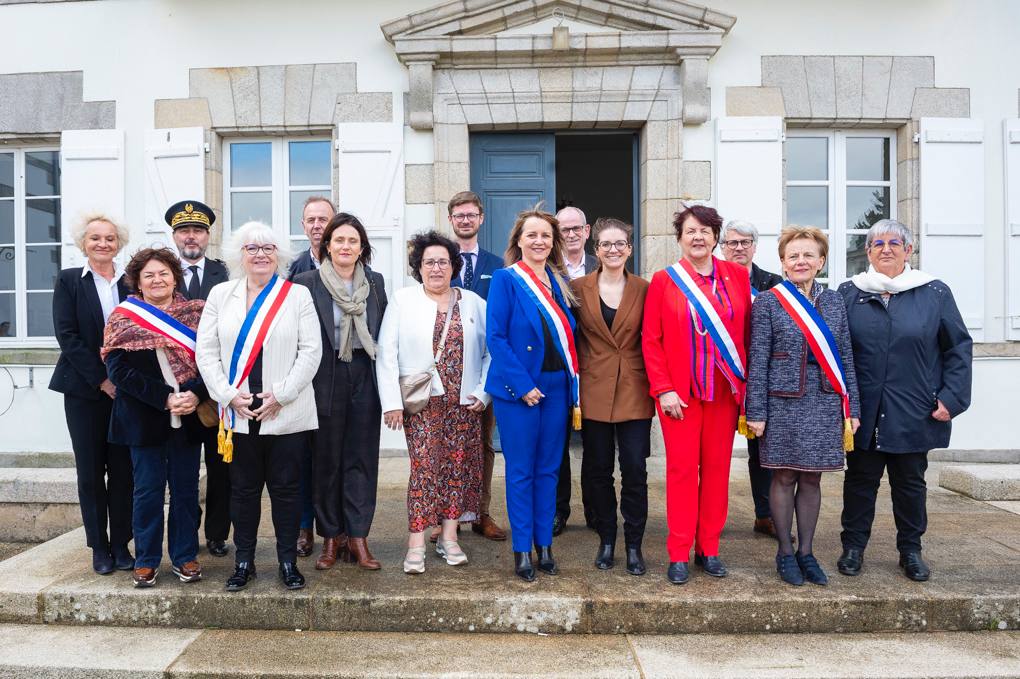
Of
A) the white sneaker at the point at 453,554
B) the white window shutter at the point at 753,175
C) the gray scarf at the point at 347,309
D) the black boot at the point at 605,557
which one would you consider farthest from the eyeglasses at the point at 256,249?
the white window shutter at the point at 753,175

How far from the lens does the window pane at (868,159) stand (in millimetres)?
6461

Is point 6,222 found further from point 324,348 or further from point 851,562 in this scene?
point 851,562

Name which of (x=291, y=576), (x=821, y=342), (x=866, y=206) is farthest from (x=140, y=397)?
(x=866, y=206)

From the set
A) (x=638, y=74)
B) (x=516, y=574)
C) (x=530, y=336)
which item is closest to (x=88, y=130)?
(x=638, y=74)

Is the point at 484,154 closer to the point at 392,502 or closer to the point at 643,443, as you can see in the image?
the point at 392,502

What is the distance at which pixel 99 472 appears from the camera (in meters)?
3.54

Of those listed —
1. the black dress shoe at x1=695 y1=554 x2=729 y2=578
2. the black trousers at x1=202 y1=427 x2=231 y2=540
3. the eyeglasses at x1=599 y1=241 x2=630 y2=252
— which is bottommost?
the black dress shoe at x1=695 y1=554 x2=729 y2=578

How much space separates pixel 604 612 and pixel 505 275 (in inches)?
60.3

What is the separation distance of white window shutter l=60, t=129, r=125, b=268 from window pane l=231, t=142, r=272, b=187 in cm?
90

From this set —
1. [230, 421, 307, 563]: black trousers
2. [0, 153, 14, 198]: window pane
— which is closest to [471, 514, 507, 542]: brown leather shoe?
→ [230, 421, 307, 563]: black trousers

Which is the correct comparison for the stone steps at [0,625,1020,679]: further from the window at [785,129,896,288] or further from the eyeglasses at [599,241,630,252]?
the window at [785,129,896,288]

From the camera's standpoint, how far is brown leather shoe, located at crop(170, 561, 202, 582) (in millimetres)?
3363

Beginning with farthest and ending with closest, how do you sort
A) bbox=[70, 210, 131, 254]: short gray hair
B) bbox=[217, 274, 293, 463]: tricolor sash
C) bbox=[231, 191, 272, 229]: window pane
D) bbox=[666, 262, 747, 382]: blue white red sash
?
bbox=[231, 191, 272, 229]: window pane
bbox=[70, 210, 131, 254]: short gray hair
bbox=[666, 262, 747, 382]: blue white red sash
bbox=[217, 274, 293, 463]: tricolor sash

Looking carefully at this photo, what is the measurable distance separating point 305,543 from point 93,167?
4323mm
